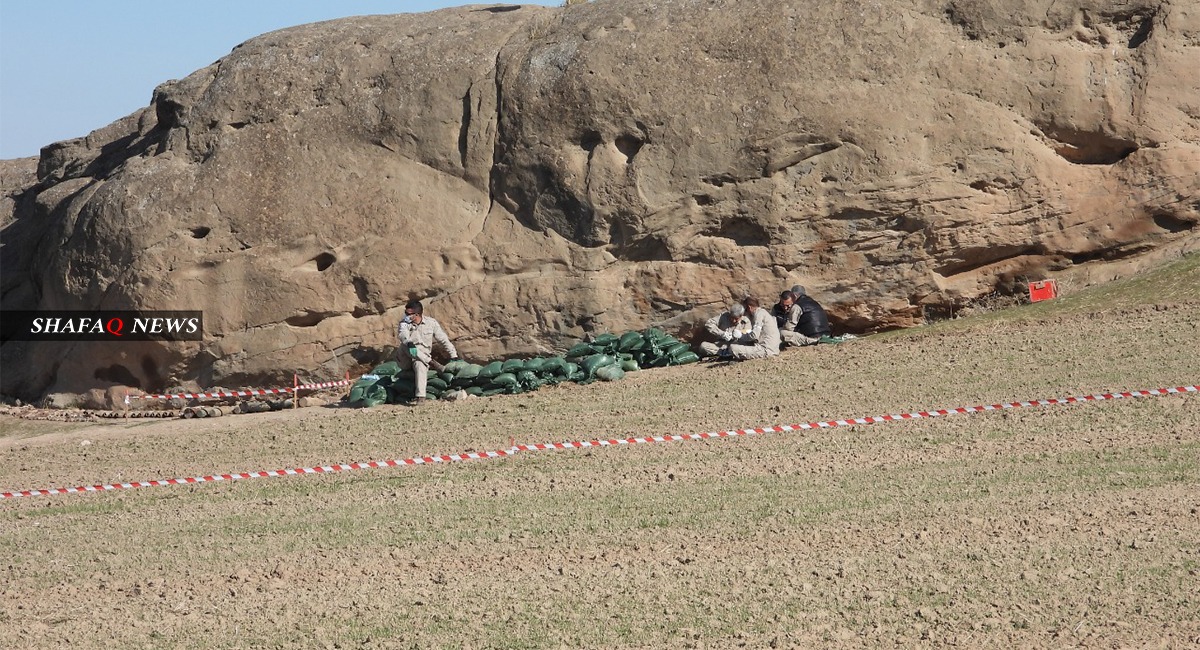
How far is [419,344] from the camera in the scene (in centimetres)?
1581

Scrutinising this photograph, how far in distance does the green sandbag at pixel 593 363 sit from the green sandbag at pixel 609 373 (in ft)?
0.16

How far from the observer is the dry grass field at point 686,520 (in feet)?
24.9

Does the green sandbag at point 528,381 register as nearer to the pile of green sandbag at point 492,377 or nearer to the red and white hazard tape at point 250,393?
the pile of green sandbag at point 492,377

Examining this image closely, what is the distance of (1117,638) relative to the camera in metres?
6.89

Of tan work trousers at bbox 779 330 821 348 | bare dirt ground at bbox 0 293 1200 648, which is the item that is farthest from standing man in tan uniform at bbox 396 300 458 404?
tan work trousers at bbox 779 330 821 348

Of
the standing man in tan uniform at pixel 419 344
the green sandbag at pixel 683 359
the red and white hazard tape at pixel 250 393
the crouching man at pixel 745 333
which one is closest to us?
the standing man in tan uniform at pixel 419 344

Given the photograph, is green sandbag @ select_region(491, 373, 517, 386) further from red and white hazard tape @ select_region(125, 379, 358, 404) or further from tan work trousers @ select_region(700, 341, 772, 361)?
red and white hazard tape @ select_region(125, 379, 358, 404)

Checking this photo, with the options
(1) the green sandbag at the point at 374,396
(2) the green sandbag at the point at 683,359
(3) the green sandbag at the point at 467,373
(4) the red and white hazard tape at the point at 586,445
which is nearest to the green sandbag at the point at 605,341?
(2) the green sandbag at the point at 683,359

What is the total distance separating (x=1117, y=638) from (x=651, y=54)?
11.9 meters

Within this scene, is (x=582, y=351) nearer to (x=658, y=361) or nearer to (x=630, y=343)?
(x=630, y=343)

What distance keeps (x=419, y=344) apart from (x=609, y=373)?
220cm

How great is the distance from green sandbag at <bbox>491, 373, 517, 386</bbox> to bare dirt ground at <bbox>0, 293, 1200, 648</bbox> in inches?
27.5

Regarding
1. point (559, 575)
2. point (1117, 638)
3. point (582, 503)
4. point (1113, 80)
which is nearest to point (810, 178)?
point (1113, 80)

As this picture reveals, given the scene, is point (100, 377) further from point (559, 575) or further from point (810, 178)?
point (559, 575)
